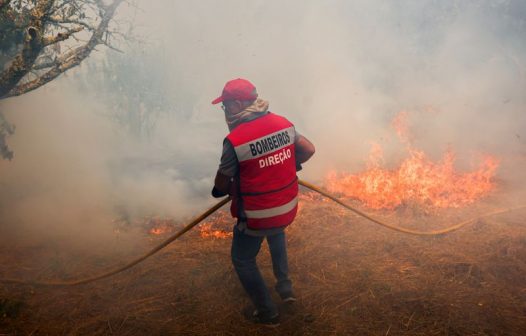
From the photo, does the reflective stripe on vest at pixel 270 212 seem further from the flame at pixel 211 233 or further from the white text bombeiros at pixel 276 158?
the flame at pixel 211 233

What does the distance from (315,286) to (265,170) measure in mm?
1841

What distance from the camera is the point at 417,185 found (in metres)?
6.68

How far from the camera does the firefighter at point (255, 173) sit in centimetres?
285

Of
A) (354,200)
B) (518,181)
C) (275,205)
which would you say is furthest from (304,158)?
(518,181)

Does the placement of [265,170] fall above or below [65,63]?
below

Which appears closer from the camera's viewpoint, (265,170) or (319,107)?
(265,170)

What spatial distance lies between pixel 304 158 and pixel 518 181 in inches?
255

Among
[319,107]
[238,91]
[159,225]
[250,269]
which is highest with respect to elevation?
[238,91]

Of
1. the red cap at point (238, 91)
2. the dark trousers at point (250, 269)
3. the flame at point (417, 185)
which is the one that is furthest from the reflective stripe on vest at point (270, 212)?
the flame at point (417, 185)

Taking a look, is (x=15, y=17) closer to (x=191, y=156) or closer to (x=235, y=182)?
(x=235, y=182)

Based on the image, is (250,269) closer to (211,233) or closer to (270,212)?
(270,212)

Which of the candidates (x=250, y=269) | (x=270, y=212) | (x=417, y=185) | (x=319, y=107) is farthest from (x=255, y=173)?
(x=319, y=107)

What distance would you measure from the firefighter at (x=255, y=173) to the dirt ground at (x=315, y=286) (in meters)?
0.70

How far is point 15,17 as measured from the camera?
5996 mm
